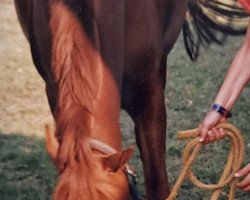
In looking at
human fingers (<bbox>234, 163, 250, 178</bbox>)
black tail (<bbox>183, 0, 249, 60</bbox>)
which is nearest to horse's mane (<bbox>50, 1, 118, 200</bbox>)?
human fingers (<bbox>234, 163, 250, 178</bbox>)

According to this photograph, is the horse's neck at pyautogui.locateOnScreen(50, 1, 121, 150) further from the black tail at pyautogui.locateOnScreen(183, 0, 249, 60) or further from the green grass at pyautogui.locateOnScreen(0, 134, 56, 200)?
the black tail at pyautogui.locateOnScreen(183, 0, 249, 60)

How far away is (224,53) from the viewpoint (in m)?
5.70

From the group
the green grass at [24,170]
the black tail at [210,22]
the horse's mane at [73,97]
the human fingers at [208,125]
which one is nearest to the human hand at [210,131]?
the human fingers at [208,125]

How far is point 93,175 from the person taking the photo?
164cm

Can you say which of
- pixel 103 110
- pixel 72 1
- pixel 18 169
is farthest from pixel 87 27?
pixel 18 169

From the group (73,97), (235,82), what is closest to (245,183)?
(235,82)

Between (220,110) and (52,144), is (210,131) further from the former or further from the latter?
(52,144)

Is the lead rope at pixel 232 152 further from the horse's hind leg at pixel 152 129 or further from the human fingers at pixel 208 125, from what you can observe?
the horse's hind leg at pixel 152 129

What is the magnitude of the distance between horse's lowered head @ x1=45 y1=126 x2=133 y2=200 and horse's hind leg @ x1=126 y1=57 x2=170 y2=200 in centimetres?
115

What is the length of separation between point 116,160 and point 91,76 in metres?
A: 0.31

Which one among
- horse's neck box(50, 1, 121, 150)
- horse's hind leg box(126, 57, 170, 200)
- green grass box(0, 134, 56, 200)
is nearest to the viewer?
horse's neck box(50, 1, 121, 150)

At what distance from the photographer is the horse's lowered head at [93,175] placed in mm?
1608

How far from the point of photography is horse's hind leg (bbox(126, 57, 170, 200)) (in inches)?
112

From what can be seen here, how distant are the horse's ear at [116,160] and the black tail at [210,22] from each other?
2.38m
